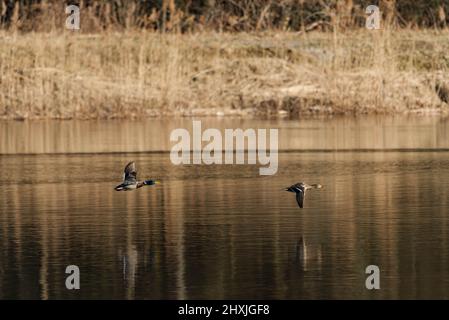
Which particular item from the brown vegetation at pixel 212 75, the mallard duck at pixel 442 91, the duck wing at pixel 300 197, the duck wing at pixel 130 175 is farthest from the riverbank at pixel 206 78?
the duck wing at pixel 300 197

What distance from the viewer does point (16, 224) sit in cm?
1354

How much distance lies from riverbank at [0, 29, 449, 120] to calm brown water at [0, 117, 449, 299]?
20.7 ft

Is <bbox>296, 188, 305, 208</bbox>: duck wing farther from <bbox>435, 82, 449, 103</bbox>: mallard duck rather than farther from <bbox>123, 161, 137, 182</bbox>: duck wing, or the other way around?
<bbox>435, 82, 449, 103</bbox>: mallard duck

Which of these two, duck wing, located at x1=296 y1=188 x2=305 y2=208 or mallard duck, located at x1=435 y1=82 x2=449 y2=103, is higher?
mallard duck, located at x1=435 y1=82 x2=449 y2=103

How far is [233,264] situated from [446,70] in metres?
19.7

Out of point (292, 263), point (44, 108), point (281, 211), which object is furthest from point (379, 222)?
point (44, 108)

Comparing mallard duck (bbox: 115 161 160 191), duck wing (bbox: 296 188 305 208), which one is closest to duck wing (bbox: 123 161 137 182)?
mallard duck (bbox: 115 161 160 191)

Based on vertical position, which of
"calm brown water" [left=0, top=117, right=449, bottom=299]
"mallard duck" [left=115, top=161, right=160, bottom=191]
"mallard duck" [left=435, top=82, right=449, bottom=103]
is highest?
"mallard duck" [left=435, top=82, right=449, bottom=103]

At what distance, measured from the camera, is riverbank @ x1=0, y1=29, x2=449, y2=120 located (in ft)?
94.1

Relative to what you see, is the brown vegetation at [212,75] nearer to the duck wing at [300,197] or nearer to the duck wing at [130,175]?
the duck wing at [130,175]

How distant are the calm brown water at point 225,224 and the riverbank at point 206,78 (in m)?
6.32

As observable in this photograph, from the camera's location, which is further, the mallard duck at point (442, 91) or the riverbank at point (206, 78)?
the mallard duck at point (442, 91)

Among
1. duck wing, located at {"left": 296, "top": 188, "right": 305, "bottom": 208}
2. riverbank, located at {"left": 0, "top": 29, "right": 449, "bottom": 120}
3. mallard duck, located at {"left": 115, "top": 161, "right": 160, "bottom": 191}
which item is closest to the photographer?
duck wing, located at {"left": 296, "top": 188, "right": 305, "bottom": 208}

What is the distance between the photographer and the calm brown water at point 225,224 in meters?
10.4
